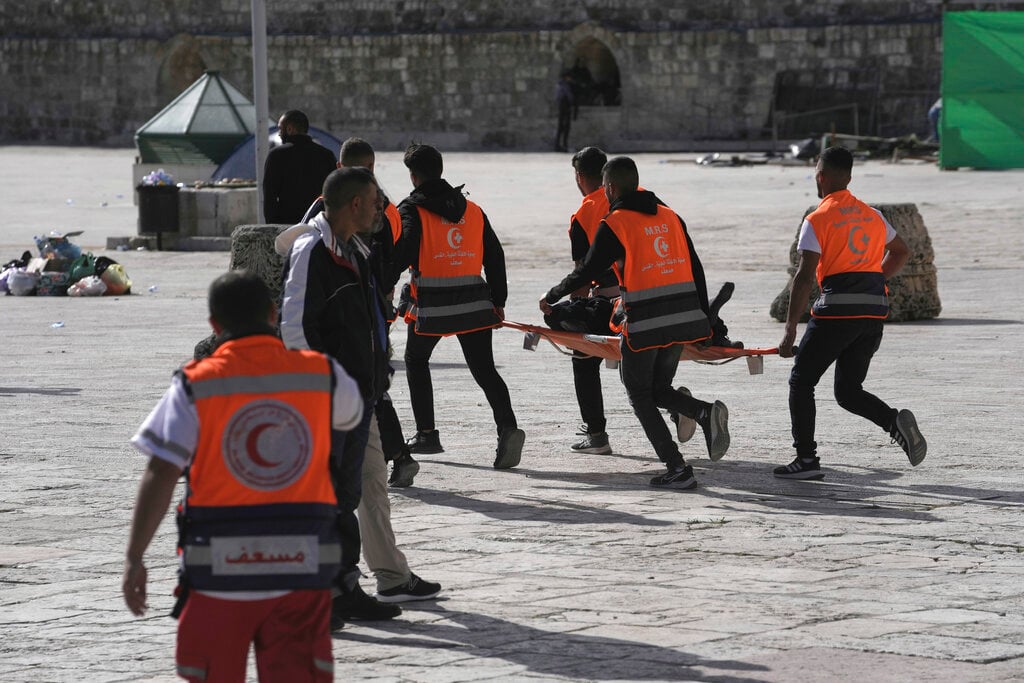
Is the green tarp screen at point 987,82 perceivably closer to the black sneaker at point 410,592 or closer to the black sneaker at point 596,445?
the black sneaker at point 596,445

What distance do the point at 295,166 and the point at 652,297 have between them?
318 cm

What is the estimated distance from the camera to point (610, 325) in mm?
8961

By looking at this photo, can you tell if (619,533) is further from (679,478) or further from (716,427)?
(716,427)

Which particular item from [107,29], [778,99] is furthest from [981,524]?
[107,29]

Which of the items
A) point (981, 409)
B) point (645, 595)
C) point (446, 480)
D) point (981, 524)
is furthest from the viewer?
point (981, 409)

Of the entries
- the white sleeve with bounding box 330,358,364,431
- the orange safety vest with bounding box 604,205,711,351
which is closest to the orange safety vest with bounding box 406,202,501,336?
the orange safety vest with bounding box 604,205,711,351

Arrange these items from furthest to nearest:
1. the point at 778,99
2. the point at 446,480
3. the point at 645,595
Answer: the point at 778,99 < the point at 446,480 < the point at 645,595

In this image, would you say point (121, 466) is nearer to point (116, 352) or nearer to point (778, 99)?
point (116, 352)

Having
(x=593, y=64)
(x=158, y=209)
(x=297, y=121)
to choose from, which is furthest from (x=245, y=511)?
(x=593, y=64)

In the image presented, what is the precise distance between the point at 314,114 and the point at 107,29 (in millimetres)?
6643

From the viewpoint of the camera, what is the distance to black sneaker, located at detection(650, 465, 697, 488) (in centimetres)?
808

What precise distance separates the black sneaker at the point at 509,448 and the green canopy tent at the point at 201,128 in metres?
16.8

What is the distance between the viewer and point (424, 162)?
8.34 metres

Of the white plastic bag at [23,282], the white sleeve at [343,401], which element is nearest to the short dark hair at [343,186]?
the white sleeve at [343,401]
